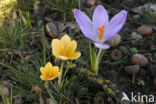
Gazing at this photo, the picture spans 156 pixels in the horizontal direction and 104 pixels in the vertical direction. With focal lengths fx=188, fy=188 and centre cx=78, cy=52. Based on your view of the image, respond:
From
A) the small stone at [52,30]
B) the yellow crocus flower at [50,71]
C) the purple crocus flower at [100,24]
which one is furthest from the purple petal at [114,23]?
the small stone at [52,30]

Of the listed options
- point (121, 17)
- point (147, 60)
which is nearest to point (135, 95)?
point (147, 60)

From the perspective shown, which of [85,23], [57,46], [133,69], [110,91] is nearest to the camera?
[57,46]

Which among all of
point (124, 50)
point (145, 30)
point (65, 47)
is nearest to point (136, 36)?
point (145, 30)

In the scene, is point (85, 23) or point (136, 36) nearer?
point (85, 23)

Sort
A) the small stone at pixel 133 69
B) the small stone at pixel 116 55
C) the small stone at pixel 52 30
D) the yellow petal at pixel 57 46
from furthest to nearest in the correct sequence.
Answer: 1. the small stone at pixel 52 30
2. the small stone at pixel 116 55
3. the small stone at pixel 133 69
4. the yellow petal at pixel 57 46

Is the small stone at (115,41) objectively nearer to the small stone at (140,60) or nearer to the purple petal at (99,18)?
the small stone at (140,60)

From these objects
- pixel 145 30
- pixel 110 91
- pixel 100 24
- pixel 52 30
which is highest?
pixel 100 24

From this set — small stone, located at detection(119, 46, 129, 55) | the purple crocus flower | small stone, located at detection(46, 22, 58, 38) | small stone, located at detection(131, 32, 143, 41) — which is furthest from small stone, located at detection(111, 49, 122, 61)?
small stone, located at detection(46, 22, 58, 38)

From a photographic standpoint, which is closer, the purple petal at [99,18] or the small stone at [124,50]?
the purple petal at [99,18]

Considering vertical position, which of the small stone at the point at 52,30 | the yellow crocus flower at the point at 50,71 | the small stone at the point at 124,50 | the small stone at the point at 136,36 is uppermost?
the small stone at the point at 52,30

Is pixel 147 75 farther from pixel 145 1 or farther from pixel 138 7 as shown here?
pixel 145 1

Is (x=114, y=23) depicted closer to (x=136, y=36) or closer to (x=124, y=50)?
(x=124, y=50)
